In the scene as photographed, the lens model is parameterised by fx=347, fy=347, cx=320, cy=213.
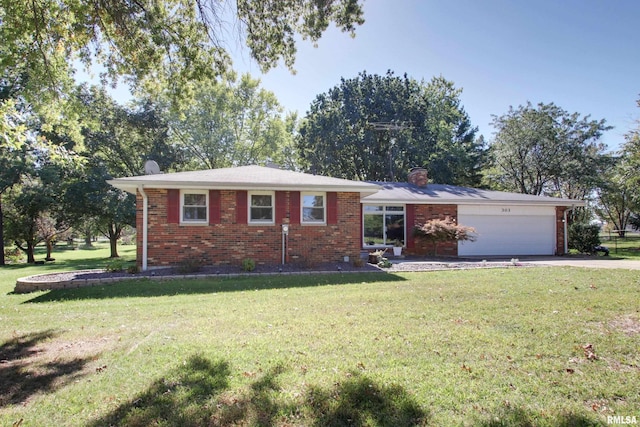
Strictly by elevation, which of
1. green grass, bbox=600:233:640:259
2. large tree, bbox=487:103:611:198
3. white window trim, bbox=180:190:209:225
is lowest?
green grass, bbox=600:233:640:259

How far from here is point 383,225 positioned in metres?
16.3

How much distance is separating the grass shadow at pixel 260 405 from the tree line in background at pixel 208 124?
16.1 ft

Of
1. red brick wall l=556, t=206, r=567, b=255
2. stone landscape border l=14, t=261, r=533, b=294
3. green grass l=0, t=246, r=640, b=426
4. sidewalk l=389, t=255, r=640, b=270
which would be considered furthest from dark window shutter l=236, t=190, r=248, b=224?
red brick wall l=556, t=206, r=567, b=255

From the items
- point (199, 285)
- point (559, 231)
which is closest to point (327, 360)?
point (199, 285)

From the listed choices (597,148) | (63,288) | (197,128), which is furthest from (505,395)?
(597,148)

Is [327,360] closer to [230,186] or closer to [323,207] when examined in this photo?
[230,186]

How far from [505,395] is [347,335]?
6.47ft

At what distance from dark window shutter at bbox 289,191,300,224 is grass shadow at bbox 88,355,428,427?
8.56 metres

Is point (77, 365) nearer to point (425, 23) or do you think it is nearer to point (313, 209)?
point (313, 209)

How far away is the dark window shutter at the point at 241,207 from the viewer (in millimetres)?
11445

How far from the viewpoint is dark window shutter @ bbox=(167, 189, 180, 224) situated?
11.0m

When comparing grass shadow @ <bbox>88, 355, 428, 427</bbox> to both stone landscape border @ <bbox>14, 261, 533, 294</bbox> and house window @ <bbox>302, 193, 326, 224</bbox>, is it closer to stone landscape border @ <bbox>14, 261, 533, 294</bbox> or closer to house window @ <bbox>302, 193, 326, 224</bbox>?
stone landscape border @ <bbox>14, 261, 533, 294</bbox>

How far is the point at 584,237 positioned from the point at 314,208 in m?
15.1

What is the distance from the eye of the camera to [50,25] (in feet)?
23.0
